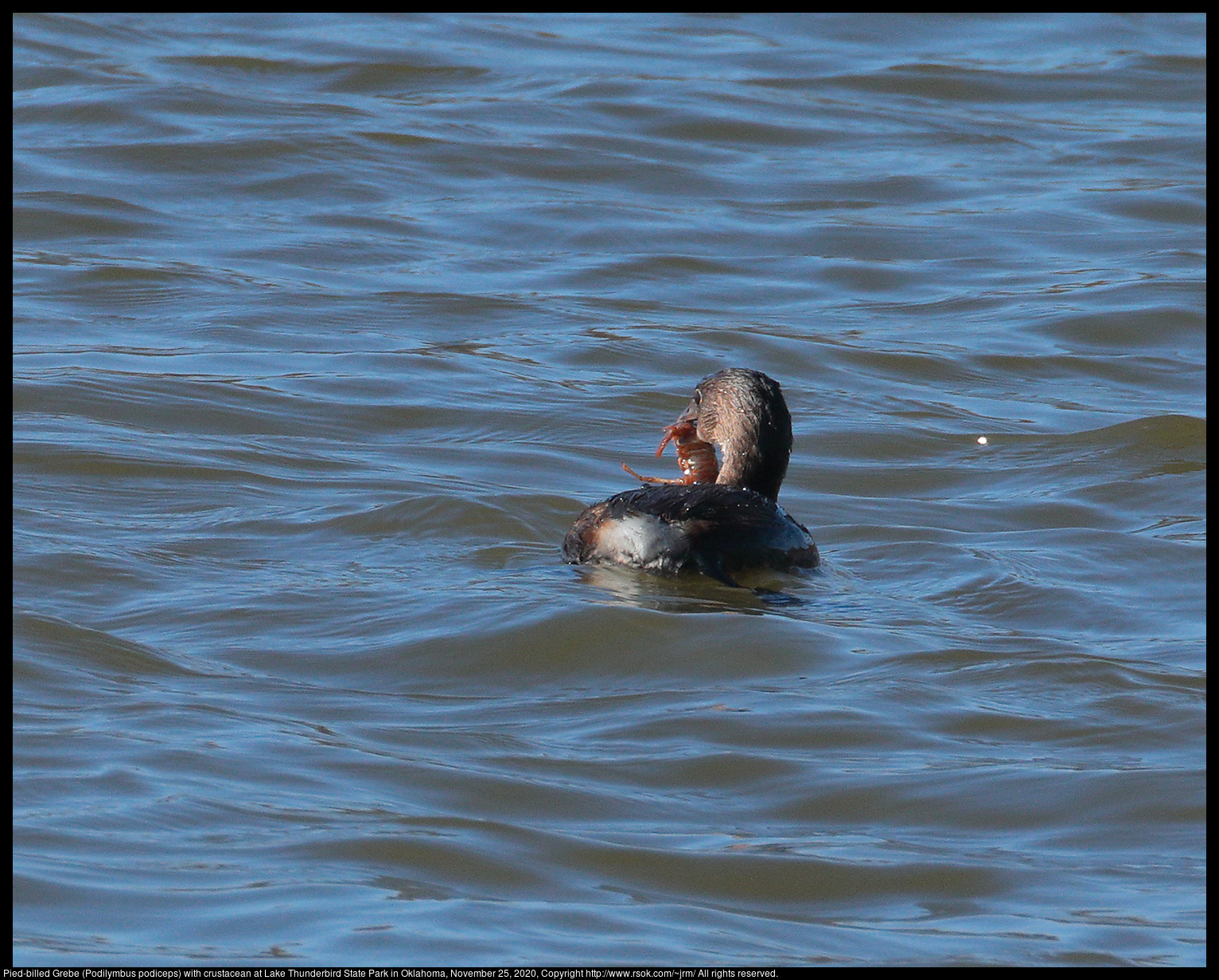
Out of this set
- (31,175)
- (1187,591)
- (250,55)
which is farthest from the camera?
(250,55)

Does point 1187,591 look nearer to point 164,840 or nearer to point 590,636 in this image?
point 590,636

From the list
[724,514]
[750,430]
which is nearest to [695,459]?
[750,430]

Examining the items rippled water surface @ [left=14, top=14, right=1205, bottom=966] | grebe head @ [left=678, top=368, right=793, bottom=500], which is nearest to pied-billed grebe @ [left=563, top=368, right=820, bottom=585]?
grebe head @ [left=678, top=368, right=793, bottom=500]

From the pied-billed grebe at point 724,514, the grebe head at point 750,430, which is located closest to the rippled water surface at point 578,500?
the pied-billed grebe at point 724,514

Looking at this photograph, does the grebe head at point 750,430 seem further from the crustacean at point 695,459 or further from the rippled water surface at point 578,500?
the rippled water surface at point 578,500

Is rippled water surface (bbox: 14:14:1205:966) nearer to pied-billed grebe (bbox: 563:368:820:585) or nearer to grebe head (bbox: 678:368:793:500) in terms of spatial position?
pied-billed grebe (bbox: 563:368:820:585)
